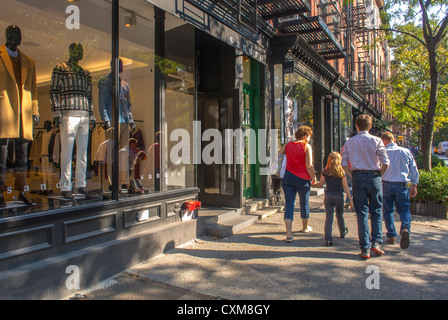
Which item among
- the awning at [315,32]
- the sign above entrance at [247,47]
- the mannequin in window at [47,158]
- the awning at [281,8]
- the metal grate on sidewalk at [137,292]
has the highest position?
the awning at [315,32]

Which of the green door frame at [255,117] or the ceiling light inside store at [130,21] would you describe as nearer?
the ceiling light inside store at [130,21]

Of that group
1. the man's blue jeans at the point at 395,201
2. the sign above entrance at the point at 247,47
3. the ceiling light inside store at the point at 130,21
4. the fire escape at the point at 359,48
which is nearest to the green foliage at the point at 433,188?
the man's blue jeans at the point at 395,201

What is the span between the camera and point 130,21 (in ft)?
18.3

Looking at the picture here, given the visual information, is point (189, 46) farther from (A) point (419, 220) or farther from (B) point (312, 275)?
(A) point (419, 220)

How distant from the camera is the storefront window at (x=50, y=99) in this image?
12.9ft

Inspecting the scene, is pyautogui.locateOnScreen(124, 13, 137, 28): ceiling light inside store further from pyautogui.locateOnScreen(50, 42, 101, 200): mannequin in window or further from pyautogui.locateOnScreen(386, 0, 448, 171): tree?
pyautogui.locateOnScreen(386, 0, 448, 171): tree

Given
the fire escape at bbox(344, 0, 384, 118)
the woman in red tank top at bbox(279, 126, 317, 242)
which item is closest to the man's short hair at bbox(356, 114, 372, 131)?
the woman in red tank top at bbox(279, 126, 317, 242)

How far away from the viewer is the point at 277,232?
6.37m

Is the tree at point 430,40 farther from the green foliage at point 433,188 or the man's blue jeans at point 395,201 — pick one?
the man's blue jeans at point 395,201

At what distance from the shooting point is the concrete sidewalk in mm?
3686

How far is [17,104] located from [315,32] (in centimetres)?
888

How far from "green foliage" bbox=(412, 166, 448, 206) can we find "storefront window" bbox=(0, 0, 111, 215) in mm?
7477

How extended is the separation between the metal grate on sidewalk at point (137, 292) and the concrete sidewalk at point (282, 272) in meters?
0.01
